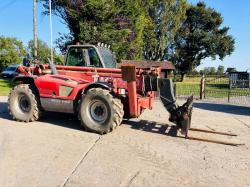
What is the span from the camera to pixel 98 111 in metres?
8.67

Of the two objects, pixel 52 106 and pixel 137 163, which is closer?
pixel 137 163

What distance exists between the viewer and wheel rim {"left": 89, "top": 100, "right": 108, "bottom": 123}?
8523 millimetres

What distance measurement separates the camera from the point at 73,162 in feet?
20.1

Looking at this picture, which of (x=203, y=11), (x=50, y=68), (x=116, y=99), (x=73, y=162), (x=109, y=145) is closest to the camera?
(x=73, y=162)

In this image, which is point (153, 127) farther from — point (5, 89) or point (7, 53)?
point (7, 53)

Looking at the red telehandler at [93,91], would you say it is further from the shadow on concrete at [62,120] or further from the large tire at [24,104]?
the shadow on concrete at [62,120]

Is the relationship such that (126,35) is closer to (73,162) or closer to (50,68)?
(50,68)

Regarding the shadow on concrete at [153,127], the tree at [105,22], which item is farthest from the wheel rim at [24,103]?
the tree at [105,22]

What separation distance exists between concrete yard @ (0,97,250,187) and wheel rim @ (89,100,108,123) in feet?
1.52

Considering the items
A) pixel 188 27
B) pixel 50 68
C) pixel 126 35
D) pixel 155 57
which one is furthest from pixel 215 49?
pixel 50 68

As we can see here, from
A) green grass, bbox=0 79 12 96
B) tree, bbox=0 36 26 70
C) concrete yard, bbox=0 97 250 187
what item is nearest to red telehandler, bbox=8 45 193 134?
concrete yard, bbox=0 97 250 187

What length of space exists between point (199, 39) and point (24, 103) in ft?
169

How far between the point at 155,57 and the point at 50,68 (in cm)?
3725

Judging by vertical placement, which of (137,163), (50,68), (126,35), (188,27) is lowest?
(137,163)
